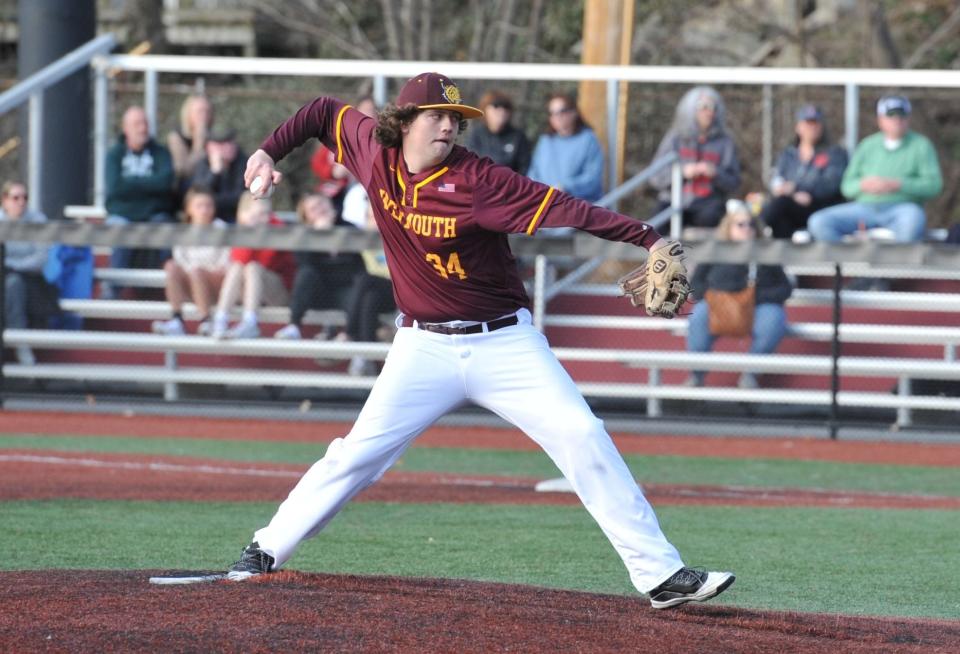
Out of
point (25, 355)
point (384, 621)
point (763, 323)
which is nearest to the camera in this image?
point (384, 621)

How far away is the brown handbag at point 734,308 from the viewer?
1248 centimetres

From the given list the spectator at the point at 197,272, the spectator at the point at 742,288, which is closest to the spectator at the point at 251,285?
the spectator at the point at 197,272

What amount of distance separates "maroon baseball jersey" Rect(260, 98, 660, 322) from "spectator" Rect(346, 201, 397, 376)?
6.98 metres

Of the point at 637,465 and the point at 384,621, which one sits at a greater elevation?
the point at 384,621

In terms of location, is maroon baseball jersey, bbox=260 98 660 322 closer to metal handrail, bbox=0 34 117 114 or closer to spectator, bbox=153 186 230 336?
spectator, bbox=153 186 230 336

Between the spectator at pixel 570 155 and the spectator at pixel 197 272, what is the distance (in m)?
2.90

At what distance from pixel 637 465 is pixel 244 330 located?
3905mm

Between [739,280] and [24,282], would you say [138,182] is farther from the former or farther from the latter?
[739,280]

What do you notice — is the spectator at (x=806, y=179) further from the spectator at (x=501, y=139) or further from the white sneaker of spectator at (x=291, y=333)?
the white sneaker of spectator at (x=291, y=333)

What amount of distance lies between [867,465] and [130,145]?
7.19 meters

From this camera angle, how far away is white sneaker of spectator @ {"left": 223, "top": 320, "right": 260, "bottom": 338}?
42.9 ft

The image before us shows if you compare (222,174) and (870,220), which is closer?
(870,220)

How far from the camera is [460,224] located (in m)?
5.35

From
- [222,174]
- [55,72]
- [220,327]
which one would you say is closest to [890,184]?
[220,327]
